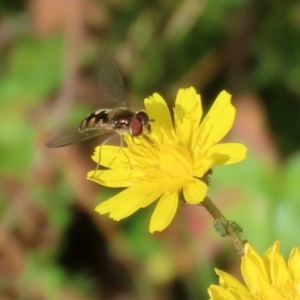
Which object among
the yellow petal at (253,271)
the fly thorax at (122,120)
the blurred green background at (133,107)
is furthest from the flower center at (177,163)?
the blurred green background at (133,107)

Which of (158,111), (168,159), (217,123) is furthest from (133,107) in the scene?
(217,123)

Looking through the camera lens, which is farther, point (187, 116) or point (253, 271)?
point (187, 116)

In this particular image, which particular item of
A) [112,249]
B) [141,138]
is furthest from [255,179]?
[141,138]

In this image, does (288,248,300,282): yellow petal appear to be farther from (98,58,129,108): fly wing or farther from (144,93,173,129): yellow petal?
(98,58,129,108): fly wing

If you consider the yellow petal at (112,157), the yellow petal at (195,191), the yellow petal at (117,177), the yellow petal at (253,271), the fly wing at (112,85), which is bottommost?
the yellow petal at (253,271)

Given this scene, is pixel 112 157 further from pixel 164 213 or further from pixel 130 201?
pixel 164 213

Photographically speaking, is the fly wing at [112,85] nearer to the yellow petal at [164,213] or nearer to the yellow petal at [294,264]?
the yellow petal at [164,213]

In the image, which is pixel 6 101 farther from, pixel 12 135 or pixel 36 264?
pixel 36 264
